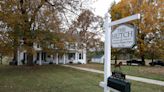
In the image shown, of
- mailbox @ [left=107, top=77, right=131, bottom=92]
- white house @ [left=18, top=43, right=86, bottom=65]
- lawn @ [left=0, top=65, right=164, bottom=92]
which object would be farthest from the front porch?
mailbox @ [left=107, top=77, right=131, bottom=92]

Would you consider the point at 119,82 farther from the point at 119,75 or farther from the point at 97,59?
the point at 97,59

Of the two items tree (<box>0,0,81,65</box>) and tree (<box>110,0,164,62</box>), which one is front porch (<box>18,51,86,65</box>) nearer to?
tree (<box>110,0,164,62</box>)

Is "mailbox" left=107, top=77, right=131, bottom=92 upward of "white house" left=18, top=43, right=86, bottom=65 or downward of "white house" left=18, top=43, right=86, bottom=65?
downward

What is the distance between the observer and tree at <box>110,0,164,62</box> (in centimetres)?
3798

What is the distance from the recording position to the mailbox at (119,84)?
17.0ft

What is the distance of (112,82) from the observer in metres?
5.81

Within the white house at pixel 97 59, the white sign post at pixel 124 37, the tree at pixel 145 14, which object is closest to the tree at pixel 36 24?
the tree at pixel 145 14

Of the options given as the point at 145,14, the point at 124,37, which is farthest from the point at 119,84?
the point at 145,14

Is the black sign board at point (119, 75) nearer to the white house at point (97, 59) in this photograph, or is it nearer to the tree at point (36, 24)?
the tree at point (36, 24)

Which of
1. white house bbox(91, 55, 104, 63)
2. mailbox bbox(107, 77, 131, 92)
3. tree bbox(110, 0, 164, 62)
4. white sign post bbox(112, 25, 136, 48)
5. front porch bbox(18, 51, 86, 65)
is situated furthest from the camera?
white house bbox(91, 55, 104, 63)

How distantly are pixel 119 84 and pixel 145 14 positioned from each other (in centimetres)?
3371

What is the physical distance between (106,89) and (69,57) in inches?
1759

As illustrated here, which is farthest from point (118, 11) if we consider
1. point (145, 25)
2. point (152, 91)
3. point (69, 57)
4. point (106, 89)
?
point (106, 89)

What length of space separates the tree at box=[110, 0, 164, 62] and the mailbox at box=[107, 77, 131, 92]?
3212cm
